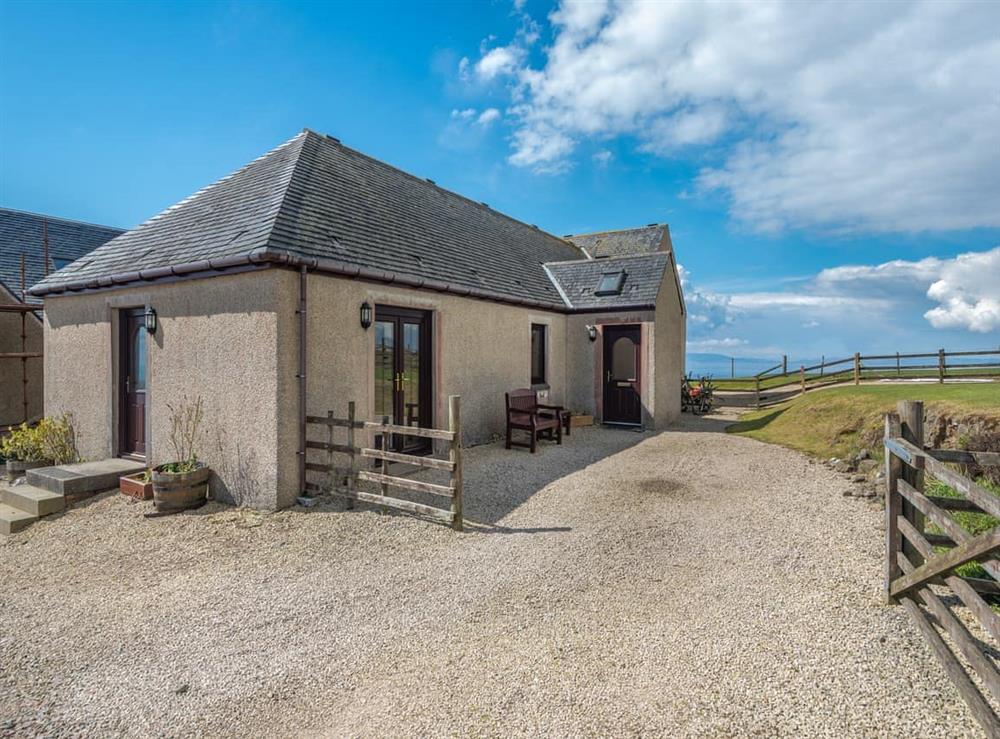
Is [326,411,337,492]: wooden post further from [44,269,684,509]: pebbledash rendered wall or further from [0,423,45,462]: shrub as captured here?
[0,423,45,462]: shrub

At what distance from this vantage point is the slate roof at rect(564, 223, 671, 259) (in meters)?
26.6

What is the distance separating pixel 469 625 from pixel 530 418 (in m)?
7.20

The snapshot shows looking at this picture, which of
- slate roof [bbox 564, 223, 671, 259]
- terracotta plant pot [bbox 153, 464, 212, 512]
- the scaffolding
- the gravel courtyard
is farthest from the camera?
slate roof [bbox 564, 223, 671, 259]

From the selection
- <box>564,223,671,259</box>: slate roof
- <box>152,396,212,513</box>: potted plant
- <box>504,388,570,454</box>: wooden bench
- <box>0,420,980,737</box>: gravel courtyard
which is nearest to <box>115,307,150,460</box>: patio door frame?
<box>152,396,212,513</box>: potted plant

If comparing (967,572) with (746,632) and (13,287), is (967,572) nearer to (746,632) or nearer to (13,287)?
(746,632)

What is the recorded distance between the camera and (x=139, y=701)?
3281 mm

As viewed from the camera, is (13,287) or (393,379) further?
(13,287)

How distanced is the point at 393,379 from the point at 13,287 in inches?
511

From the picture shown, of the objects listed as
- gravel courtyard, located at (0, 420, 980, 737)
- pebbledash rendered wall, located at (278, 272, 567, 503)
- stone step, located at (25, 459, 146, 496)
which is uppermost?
pebbledash rendered wall, located at (278, 272, 567, 503)

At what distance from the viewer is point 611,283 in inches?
593

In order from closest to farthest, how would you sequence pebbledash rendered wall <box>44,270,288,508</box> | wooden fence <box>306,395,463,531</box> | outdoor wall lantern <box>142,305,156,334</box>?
wooden fence <box>306,395,463,531</box>, pebbledash rendered wall <box>44,270,288,508</box>, outdoor wall lantern <box>142,305,156,334</box>

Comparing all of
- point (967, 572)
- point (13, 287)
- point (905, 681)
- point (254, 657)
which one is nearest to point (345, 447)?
point (254, 657)

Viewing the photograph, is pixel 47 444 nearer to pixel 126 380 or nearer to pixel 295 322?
pixel 126 380

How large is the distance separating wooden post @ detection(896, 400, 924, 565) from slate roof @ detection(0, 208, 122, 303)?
19.6 m
